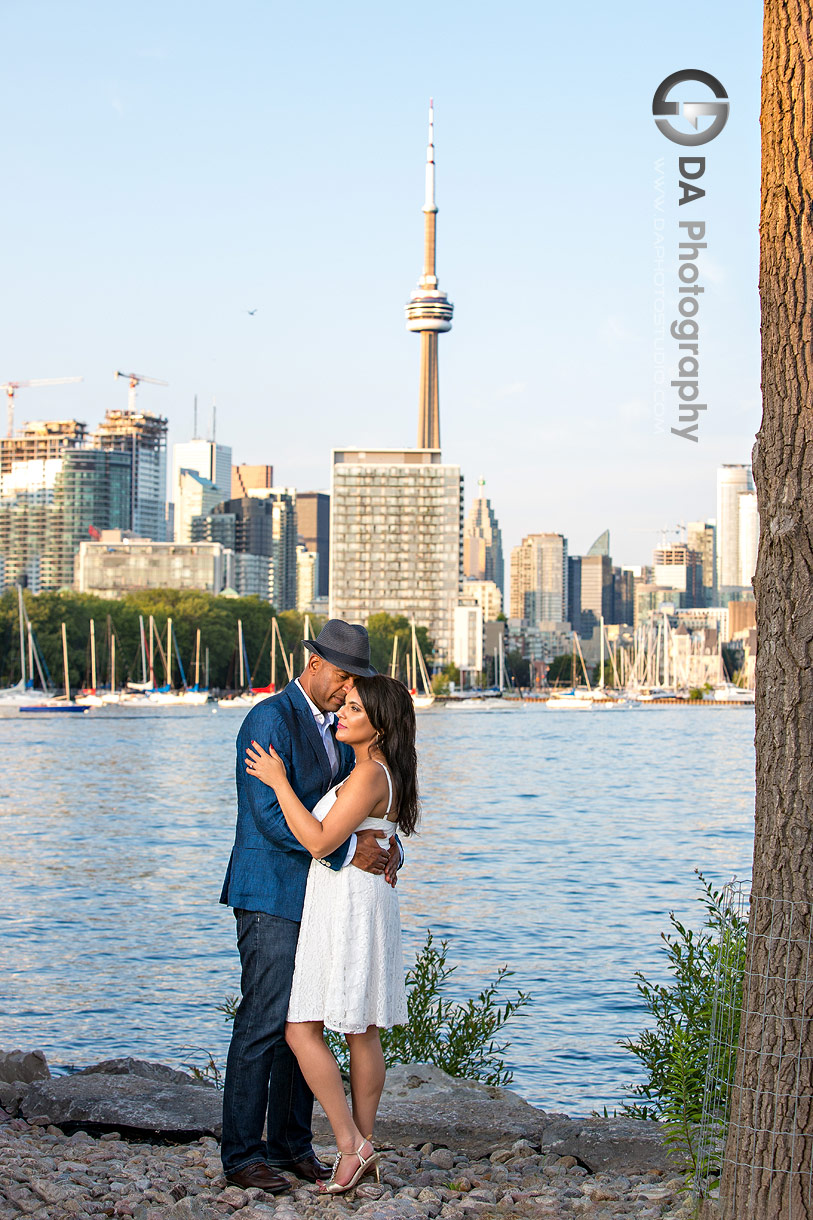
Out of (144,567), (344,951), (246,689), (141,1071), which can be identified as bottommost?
(246,689)

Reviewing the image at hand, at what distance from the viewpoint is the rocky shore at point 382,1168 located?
467cm

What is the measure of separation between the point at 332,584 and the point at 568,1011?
160m

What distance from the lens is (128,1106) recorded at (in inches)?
244

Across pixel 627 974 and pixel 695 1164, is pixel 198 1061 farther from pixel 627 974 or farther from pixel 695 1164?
pixel 695 1164

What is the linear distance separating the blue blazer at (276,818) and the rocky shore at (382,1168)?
3.41ft

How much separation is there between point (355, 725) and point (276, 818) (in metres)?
0.45

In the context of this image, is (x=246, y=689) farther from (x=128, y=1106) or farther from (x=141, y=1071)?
(x=128, y=1106)

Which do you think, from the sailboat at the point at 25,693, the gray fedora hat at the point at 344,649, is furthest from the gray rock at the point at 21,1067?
the sailboat at the point at 25,693

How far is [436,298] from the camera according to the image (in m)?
190

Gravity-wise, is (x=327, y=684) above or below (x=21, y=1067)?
above

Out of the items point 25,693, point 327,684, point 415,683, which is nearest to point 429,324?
point 415,683

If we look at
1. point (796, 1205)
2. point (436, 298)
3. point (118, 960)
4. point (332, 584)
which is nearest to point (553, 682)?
point (332, 584)

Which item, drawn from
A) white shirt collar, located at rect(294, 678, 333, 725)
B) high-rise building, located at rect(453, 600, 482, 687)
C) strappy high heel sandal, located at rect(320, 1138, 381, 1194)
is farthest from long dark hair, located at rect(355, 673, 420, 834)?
high-rise building, located at rect(453, 600, 482, 687)

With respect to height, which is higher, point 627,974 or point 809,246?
point 809,246
